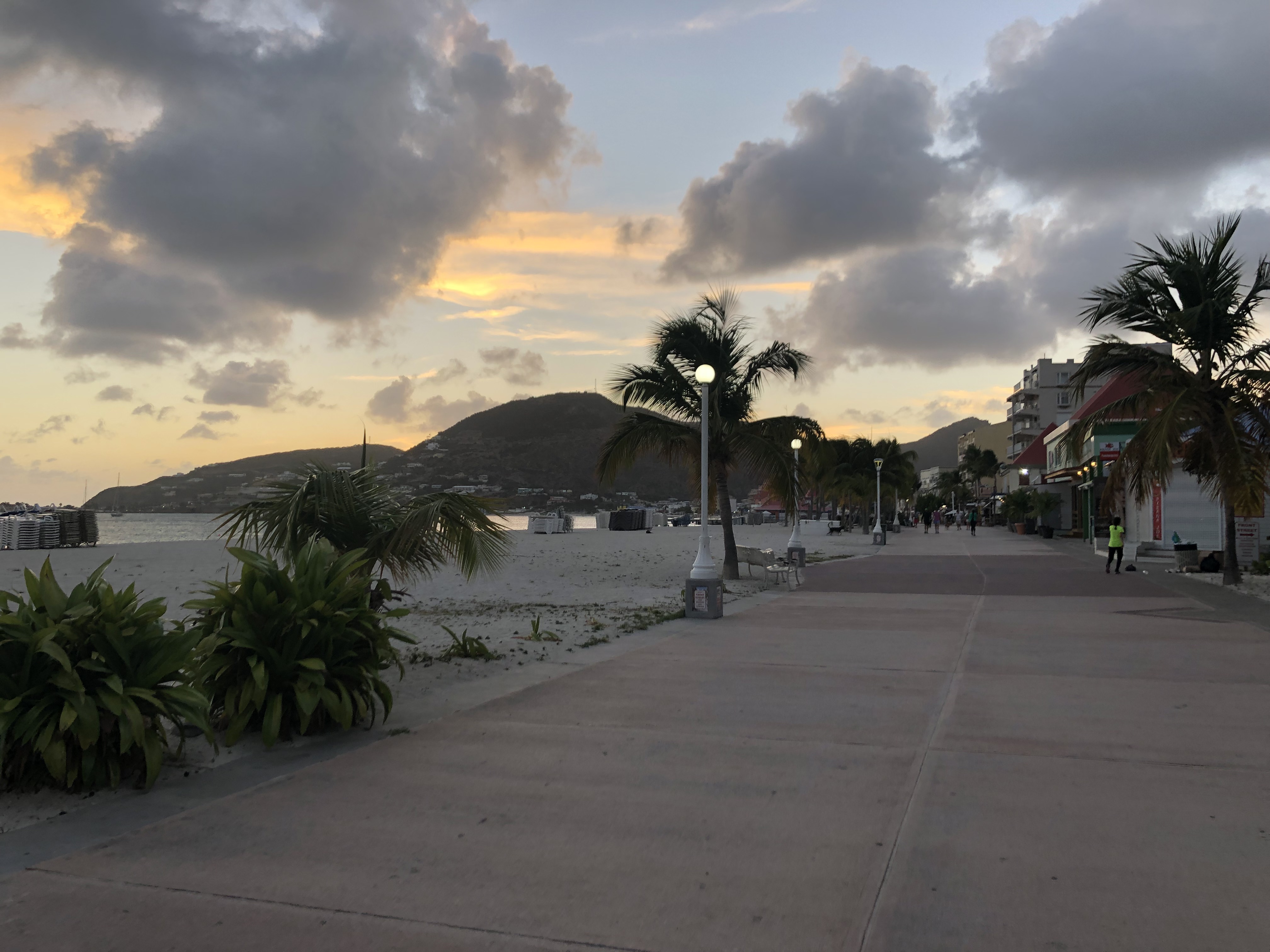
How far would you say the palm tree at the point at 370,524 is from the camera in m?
7.58

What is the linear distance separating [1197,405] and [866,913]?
15266 mm

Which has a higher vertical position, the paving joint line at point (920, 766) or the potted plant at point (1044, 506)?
the potted plant at point (1044, 506)

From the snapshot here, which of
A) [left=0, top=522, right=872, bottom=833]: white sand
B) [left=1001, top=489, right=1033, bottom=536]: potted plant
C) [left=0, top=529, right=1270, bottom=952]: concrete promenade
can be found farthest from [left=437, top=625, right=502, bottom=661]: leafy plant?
[left=1001, top=489, right=1033, bottom=536]: potted plant

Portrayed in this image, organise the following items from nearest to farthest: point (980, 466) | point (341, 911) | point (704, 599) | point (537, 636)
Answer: point (341, 911) → point (537, 636) → point (704, 599) → point (980, 466)

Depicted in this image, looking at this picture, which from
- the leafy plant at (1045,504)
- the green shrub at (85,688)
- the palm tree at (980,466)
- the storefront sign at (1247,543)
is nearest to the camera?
the green shrub at (85,688)

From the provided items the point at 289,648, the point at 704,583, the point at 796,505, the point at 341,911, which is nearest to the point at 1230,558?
the point at 796,505

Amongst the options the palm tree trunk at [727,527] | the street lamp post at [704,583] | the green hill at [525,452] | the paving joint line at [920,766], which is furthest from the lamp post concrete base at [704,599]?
the green hill at [525,452]

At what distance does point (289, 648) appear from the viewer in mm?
5594

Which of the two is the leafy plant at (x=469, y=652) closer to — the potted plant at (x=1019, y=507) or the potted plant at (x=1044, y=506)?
the potted plant at (x=1044, y=506)

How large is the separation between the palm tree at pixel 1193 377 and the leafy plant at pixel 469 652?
1194 centimetres

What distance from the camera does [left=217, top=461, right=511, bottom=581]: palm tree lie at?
758 cm

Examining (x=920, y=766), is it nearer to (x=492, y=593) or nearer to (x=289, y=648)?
(x=289, y=648)

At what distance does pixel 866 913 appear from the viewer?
336 centimetres

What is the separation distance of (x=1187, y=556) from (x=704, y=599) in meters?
14.7
